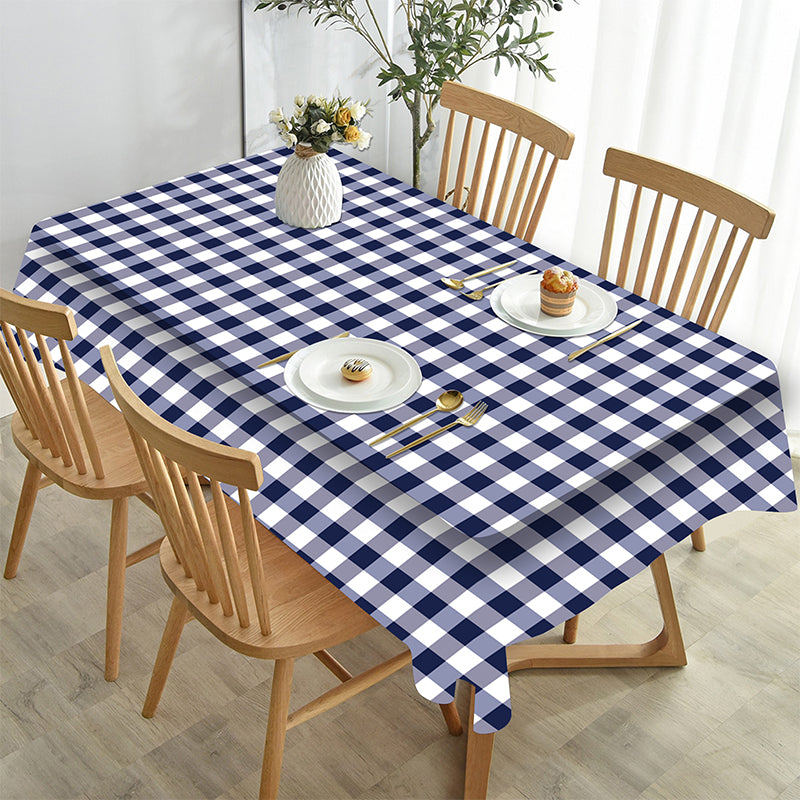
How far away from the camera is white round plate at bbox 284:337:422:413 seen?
5.75 ft

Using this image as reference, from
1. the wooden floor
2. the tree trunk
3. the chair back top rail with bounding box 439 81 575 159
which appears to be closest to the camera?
the wooden floor

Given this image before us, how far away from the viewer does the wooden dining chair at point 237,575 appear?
148 cm

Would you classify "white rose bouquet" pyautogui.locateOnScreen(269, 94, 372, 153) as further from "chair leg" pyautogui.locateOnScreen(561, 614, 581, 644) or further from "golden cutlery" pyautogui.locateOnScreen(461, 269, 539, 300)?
"chair leg" pyautogui.locateOnScreen(561, 614, 581, 644)

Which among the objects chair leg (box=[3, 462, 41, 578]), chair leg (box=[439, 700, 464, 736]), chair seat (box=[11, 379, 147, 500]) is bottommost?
chair leg (box=[439, 700, 464, 736])

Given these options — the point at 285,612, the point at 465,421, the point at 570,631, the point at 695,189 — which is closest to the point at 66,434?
the point at 285,612

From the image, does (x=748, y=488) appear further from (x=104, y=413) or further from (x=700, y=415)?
(x=104, y=413)

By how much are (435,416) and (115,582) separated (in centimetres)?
88

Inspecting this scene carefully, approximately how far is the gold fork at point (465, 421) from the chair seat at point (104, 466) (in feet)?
2.19

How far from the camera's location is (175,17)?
9.98 feet

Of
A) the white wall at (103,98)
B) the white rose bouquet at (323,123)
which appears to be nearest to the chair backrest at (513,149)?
the white rose bouquet at (323,123)

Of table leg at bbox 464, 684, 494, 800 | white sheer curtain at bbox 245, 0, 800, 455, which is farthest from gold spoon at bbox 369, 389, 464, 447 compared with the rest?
white sheer curtain at bbox 245, 0, 800, 455

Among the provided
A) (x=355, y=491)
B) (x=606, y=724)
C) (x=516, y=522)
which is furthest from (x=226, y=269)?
(x=606, y=724)

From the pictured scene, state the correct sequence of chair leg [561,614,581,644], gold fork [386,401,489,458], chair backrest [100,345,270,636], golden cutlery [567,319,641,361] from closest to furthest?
chair backrest [100,345,270,636], gold fork [386,401,489,458], golden cutlery [567,319,641,361], chair leg [561,614,581,644]

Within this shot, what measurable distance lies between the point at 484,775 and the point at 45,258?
142 cm
